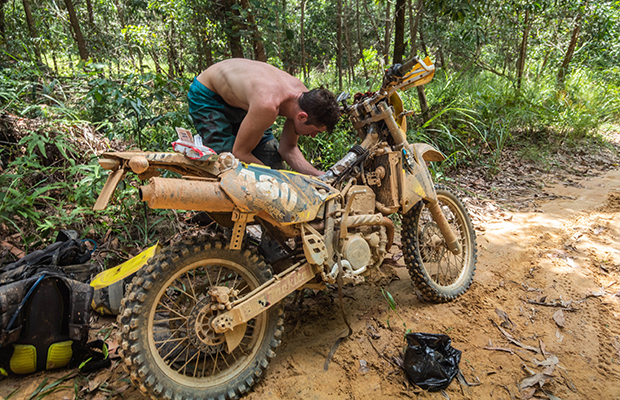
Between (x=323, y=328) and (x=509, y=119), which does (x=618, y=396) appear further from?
(x=509, y=119)

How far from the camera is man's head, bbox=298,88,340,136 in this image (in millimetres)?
2289

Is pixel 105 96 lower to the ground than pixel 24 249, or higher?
higher

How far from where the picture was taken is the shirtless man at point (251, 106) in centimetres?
220

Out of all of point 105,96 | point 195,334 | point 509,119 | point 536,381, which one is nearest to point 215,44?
point 105,96

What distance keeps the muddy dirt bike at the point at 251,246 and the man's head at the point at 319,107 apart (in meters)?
0.20

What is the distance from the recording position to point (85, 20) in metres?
8.88

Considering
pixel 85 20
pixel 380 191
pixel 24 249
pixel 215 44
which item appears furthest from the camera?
pixel 85 20

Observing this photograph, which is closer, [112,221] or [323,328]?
[323,328]

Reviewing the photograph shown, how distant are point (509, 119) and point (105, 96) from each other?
5855 mm

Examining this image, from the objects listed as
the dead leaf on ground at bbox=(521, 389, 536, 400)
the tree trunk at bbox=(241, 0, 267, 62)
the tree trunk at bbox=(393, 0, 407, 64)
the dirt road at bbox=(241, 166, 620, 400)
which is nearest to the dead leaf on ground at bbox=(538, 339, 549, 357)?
the dirt road at bbox=(241, 166, 620, 400)

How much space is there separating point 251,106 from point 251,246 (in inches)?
34.8

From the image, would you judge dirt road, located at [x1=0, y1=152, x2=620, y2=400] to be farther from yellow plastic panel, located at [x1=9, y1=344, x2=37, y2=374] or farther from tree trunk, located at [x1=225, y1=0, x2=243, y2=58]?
tree trunk, located at [x1=225, y1=0, x2=243, y2=58]

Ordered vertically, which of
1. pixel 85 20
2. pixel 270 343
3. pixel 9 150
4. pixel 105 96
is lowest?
pixel 270 343

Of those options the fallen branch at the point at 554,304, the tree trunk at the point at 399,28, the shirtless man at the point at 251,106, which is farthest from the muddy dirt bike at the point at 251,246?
the tree trunk at the point at 399,28
